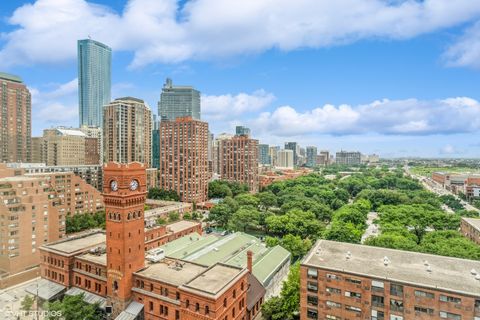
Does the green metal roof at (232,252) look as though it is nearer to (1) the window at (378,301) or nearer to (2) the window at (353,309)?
(2) the window at (353,309)

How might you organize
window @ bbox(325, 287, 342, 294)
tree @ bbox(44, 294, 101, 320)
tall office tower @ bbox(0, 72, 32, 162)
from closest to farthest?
window @ bbox(325, 287, 342, 294) < tree @ bbox(44, 294, 101, 320) < tall office tower @ bbox(0, 72, 32, 162)

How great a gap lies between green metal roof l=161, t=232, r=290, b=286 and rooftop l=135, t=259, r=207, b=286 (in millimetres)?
5734

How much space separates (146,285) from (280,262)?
26.9 m

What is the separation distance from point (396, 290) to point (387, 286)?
998 millimetres

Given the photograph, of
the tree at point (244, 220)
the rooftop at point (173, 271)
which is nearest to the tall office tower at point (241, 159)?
the tree at point (244, 220)

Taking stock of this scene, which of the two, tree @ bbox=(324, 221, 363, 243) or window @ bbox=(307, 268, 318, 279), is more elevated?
window @ bbox=(307, 268, 318, 279)

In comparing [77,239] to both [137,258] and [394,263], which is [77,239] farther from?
[394,263]

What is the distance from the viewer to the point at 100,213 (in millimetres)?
93375

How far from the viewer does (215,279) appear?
37.3 metres

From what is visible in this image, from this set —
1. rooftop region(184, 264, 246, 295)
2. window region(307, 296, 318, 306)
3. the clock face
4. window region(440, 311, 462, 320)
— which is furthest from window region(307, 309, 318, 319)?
the clock face

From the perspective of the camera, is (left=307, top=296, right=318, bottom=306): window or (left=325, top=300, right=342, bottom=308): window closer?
(left=325, top=300, right=342, bottom=308): window

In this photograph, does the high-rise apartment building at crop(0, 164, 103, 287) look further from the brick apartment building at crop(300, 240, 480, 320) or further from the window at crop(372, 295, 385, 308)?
the window at crop(372, 295, 385, 308)

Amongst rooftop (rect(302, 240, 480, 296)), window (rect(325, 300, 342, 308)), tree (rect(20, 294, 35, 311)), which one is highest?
rooftop (rect(302, 240, 480, 296))

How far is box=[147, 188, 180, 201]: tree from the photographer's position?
12162cm
